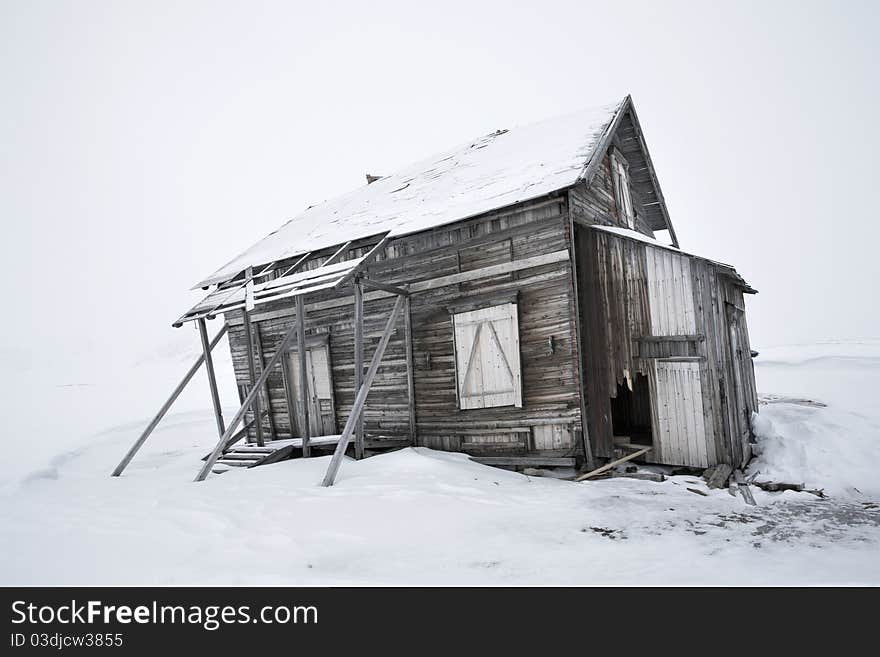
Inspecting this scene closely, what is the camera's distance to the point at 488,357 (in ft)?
32.8

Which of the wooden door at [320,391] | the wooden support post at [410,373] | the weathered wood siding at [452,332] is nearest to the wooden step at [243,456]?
the wooden door at [320,391]

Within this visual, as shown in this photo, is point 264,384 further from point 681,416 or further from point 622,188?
point 622,188

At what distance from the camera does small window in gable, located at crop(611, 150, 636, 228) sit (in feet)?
40.3

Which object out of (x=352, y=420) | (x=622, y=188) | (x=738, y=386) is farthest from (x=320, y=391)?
(x=738, y=386)

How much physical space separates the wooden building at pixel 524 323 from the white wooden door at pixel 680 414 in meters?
0.02

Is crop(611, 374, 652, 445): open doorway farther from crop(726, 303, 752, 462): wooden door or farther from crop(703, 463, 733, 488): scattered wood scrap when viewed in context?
crop(703, 463, 733, 488): scattered wood scrap

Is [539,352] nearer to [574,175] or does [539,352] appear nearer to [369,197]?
[574,175]

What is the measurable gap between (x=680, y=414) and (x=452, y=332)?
4.38 m

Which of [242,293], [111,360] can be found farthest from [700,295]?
[111,360]

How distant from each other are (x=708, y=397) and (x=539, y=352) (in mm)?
2830

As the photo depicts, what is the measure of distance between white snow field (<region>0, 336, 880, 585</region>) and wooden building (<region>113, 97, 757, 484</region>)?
96cm
